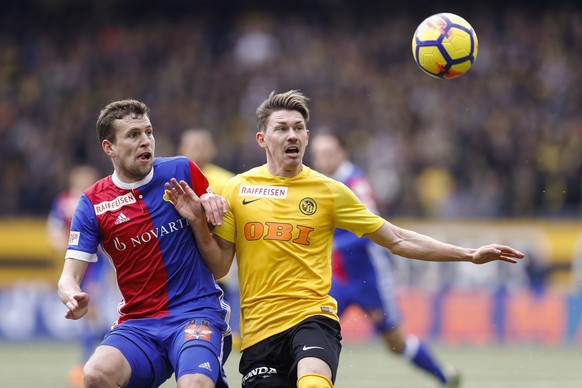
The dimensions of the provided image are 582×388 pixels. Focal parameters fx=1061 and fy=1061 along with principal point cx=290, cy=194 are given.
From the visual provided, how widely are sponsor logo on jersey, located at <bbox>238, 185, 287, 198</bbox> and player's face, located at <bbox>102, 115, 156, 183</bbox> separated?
0.65 meters

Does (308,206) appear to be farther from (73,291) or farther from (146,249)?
Result: (73,291)

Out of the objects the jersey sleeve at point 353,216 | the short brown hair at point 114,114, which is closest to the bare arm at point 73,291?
the short brown hair at point 114,114

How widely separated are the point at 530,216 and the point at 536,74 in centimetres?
579

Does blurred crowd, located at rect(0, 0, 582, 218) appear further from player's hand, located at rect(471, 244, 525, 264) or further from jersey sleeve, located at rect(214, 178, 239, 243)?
jersey sleeve, located at rect(214, 178, 239, 243)

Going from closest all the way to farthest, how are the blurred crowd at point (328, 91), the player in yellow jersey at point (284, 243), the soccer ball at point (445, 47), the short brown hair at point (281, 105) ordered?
the player in yellow jersey at point (284, 243)
the short brown hair at point (281, 105)
the soccer ball at point (445, 47)
the blurred crowd at point (328, 91)

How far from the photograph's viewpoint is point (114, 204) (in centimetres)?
686

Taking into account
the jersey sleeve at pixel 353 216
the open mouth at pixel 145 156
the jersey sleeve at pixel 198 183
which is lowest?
the jersey sleeve at pixel 353 216

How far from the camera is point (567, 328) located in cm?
1617

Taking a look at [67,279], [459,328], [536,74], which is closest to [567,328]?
[459,328]

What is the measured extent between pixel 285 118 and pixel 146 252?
1246 millimetres

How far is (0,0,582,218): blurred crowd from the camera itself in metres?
19.1

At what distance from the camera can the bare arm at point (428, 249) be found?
6672mm

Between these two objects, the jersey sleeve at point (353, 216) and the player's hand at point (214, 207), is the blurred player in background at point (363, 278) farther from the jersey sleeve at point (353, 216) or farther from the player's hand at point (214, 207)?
the player's hand at point (214, 207)

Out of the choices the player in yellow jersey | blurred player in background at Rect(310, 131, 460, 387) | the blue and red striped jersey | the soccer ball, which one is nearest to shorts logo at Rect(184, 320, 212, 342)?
the blue and red striped jersey
